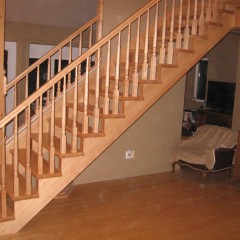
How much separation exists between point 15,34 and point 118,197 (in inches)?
122

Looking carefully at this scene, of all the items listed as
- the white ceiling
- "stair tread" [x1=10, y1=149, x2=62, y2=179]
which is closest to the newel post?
the white ceiling

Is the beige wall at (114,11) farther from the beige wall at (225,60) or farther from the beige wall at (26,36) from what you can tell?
the beige wall at (225,60)

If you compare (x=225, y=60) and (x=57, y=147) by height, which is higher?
(x=225, y=60)

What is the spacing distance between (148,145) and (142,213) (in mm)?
1595

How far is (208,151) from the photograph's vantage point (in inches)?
200

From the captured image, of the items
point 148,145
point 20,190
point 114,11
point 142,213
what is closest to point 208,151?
point 148,145

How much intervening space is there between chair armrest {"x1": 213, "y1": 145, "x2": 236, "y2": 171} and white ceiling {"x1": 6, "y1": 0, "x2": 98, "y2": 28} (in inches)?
117

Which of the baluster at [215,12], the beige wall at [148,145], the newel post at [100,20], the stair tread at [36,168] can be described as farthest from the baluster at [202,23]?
the stair tread at [36,168]

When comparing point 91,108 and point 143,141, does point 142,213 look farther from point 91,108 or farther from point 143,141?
point 143,141

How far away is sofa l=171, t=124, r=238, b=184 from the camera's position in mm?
5070

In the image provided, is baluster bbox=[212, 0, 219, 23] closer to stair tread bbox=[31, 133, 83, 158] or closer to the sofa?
the sofa

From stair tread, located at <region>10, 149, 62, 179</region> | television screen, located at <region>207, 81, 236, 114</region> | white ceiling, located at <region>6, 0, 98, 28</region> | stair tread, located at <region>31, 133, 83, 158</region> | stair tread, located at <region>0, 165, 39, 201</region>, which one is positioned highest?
white ceiling, located at <region>6, 0, 98, 28</region>

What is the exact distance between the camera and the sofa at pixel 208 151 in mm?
5070

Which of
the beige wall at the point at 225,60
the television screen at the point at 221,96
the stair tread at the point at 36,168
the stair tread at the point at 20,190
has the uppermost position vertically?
the beige wall at the point at 225,60
